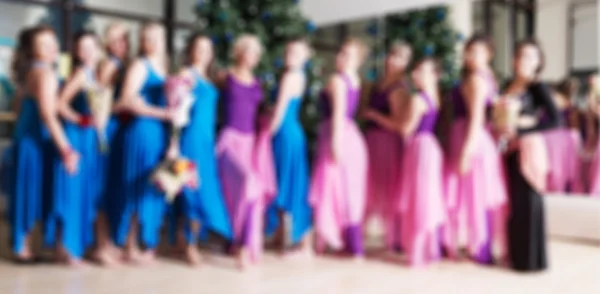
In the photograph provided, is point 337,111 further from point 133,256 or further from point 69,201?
point 69,201

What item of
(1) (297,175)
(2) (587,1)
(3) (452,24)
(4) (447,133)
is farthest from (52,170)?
(2) (587,1)

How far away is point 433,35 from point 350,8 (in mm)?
1174

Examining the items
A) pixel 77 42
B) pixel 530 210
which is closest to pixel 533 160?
pixel 530 210

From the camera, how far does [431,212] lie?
3867 millimetres

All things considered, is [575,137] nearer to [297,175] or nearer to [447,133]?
[447,133]

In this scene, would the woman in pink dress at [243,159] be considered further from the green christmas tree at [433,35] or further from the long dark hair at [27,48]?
the green christmas tree at [433,35]

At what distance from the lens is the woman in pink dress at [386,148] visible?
4266 millimetres

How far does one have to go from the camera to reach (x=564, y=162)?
517cm

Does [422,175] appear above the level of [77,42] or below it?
below

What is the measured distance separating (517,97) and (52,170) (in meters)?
3.01

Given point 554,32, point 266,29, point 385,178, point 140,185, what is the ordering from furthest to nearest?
point 266,29
point 554,32
point 385,178
point 140,185

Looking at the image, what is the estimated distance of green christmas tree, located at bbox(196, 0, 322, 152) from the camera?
492cm

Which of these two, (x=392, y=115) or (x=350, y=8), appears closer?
(x=392, y=115)

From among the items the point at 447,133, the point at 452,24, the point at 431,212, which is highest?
the point at 452,24
